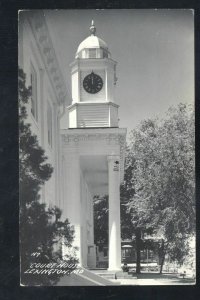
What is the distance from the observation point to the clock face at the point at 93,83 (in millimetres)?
19302

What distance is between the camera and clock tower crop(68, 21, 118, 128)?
18125mm

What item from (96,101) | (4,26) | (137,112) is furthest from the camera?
(96,101)

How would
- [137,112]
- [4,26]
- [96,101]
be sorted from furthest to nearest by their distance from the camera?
[96,101], [137,112], [4,26]

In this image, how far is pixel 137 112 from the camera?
708 inches

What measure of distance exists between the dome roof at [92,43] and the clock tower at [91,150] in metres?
0.03

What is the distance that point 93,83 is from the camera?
19578 millimetres

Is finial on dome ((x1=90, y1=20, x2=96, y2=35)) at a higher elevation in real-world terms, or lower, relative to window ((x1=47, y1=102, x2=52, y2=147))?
higher

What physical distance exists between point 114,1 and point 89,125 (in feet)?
13.8

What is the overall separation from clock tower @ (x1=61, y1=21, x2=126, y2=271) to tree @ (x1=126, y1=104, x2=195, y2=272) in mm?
463

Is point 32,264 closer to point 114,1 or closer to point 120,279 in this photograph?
point 120,279

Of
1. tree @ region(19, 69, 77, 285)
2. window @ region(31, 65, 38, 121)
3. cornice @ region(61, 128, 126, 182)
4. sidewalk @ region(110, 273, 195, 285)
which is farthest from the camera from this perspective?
cornice @ region(61, 128, 126, 182)

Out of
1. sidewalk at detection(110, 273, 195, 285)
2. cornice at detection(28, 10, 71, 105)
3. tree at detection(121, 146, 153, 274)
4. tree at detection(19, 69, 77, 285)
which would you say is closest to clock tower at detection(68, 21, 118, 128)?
cornice at detection(28, 10, 71, 105)

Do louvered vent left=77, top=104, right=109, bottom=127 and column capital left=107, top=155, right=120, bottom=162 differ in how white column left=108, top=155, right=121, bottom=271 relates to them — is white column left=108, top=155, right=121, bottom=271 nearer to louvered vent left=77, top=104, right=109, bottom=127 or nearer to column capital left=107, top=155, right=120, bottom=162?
column capital left=107, top=155, right=120, bottom=162

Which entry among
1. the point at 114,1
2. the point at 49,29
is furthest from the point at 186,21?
the point at 49,29
